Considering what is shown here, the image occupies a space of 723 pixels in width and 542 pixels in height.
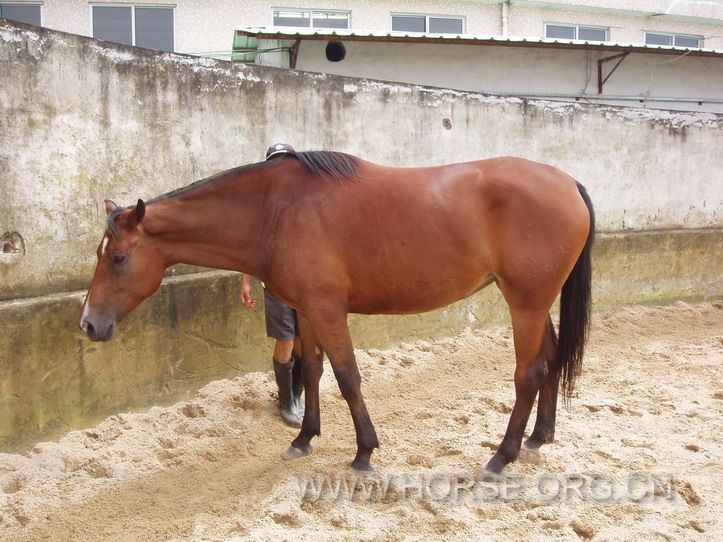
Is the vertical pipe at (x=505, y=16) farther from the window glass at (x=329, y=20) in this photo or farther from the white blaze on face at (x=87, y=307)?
the white blaze on face at (x=87, y=307)

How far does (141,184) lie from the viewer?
15.1 ft

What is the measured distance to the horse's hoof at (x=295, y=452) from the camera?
3.92 m

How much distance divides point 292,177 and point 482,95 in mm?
3428

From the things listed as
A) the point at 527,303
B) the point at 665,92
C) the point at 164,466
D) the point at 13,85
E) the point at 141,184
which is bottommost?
the point at 164,466

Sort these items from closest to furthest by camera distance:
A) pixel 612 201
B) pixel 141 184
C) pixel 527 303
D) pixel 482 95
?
pixel 527 303 → pixel 141 184 → pixel 482 95 → pixel 612 201

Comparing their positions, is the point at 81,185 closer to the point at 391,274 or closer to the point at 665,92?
the point at 391,274

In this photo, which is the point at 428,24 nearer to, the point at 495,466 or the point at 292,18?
the point at 292,18

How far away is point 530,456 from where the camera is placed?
12.5ft

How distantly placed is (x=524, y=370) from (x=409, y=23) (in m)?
9.69

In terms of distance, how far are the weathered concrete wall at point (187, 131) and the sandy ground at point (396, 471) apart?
1.17 meters

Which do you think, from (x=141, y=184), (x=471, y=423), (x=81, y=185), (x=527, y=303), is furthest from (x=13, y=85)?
(x=471, y=423)

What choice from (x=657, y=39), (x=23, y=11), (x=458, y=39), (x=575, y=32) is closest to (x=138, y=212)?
(x=458, y=39)

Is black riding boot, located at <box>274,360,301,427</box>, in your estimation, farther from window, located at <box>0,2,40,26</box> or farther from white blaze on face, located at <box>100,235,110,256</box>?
window, located at <box>0,2,40,26</box>

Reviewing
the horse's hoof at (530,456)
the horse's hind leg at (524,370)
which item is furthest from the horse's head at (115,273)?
the horse's hoof at (530,456)
